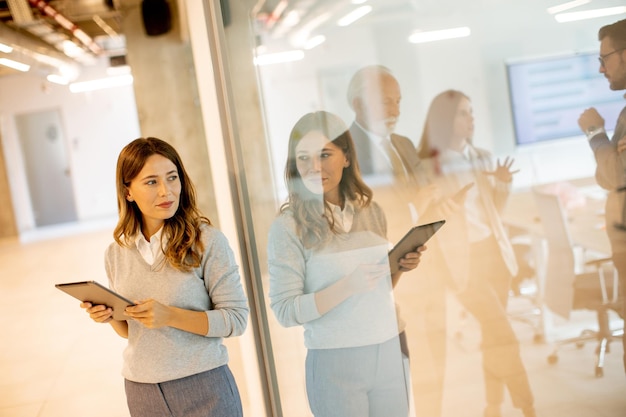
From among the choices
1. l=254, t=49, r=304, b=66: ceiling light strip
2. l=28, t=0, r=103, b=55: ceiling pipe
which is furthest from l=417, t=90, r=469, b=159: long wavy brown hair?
l=28, t=0, r=103, b=55: ceiling pipe

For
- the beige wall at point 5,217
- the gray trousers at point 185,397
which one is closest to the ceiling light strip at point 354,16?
the gray trousers at point 185,397

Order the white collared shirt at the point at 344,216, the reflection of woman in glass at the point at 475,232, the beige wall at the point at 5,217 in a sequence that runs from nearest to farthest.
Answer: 1. the reflection of woman in glass at the point at 475,232
2. the white collared shirt at the point at 344,216
3. the beige wall at the point at 5,217

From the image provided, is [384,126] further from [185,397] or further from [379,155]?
[185,397]

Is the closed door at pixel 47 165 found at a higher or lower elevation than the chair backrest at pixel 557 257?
higher

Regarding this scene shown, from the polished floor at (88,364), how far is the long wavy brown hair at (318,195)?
0.48 m

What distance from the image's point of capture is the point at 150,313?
6.21ft

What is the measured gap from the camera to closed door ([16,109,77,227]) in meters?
14.2

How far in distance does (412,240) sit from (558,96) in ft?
1.68

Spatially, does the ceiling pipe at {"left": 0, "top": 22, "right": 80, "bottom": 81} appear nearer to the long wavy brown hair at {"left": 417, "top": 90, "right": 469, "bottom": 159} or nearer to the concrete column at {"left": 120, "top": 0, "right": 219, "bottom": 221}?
the concrete column at {"left": 120, "top": 0, "right": 219, "bottom": 221}

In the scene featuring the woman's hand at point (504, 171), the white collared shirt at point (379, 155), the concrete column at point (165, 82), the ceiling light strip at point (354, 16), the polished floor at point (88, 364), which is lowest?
the polished floor at point (88, 364)

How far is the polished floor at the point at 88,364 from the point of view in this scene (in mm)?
1564

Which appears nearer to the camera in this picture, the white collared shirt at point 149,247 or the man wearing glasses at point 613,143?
the man wearing glasses at point 613,143

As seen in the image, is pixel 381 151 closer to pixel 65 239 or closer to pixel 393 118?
pixel 393 118

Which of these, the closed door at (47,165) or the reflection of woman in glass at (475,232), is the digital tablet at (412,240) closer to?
the reflection of woman in glass at (475,232)
